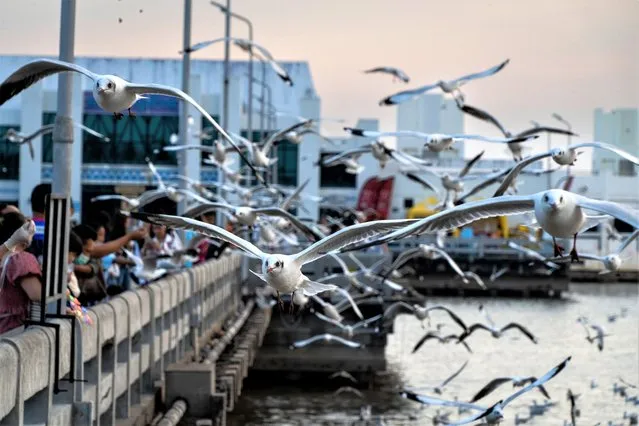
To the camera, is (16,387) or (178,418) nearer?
(16,387)

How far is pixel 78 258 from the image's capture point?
1118 centimetres

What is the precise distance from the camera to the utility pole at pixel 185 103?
2220cm

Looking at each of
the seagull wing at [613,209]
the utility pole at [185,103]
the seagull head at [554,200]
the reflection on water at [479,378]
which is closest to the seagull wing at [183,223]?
the seagull head at [554,200]

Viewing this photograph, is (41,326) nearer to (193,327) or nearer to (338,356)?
(193,327)

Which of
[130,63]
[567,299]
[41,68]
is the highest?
[130,63]

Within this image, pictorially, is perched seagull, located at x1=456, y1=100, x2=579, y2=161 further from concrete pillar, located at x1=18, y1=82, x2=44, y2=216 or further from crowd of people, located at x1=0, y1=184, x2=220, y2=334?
concrete pillar, located at x1=18, y1=82, x2=44, y2=216

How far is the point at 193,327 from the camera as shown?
1659 cm

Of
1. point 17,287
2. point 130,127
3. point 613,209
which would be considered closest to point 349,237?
point 613,209

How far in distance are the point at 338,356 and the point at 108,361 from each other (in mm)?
15233

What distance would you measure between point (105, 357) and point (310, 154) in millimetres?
50961

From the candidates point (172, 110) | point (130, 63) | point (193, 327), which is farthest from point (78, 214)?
point (193, 327)

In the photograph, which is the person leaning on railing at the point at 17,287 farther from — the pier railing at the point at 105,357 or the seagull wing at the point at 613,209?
the seagull wing at the point at 613,209

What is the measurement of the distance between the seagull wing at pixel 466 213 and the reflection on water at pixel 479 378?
10.9 m

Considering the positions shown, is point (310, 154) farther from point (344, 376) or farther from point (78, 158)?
point (344, 376)
